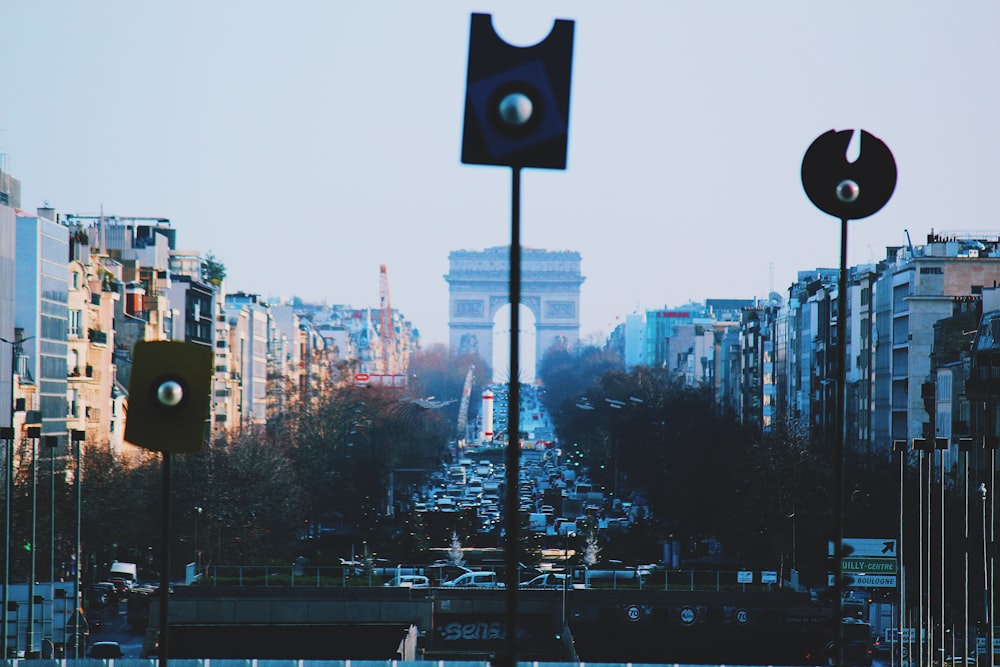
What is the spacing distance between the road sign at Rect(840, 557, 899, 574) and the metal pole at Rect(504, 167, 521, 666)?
134 feet

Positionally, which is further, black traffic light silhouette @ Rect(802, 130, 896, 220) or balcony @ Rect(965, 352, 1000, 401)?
balcony @ Rect(965, 352, 1000, 401)

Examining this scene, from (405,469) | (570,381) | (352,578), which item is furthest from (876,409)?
(570,381)

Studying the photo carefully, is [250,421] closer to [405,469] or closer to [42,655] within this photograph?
[405,469]

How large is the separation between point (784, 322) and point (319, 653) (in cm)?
6936

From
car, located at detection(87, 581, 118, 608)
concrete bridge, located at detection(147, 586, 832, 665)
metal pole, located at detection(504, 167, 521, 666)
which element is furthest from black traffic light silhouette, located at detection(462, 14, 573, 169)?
car, located at detection(87, 581, 118, 608)

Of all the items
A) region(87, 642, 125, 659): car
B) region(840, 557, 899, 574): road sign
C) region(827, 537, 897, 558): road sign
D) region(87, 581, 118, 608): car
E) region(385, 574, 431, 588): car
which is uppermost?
region(827, 537, 897, 558): road sign

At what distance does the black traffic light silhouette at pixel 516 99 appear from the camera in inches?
407

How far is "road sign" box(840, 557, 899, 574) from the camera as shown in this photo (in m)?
50.3

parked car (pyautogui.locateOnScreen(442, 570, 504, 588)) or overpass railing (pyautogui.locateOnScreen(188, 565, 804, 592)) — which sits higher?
overpass railing (pyautogui.locateOnScreen(188, 565, 804, 592))

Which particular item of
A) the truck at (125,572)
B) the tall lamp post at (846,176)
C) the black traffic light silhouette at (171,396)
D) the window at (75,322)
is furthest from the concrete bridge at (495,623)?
the tall lamp post at (846,176)

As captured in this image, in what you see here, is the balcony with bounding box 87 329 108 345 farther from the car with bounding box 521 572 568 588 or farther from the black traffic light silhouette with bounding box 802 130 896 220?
the black traffic light silhouette with bounding box 802 130 896 220

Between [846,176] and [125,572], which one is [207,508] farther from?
[846,176]

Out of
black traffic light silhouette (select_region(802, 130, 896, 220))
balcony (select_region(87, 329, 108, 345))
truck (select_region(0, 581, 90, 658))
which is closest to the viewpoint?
black traffic light silhouette (select_region(802, 130, 896, 220))

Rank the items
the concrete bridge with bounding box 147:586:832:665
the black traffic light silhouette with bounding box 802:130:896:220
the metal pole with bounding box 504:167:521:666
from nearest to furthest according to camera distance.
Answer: the metal pole with bounding box 504:167:521:666, the black traffic light silhouette with bounding box 802:130:896:220, the concrete bridge with bounding box 147:586:832:665
